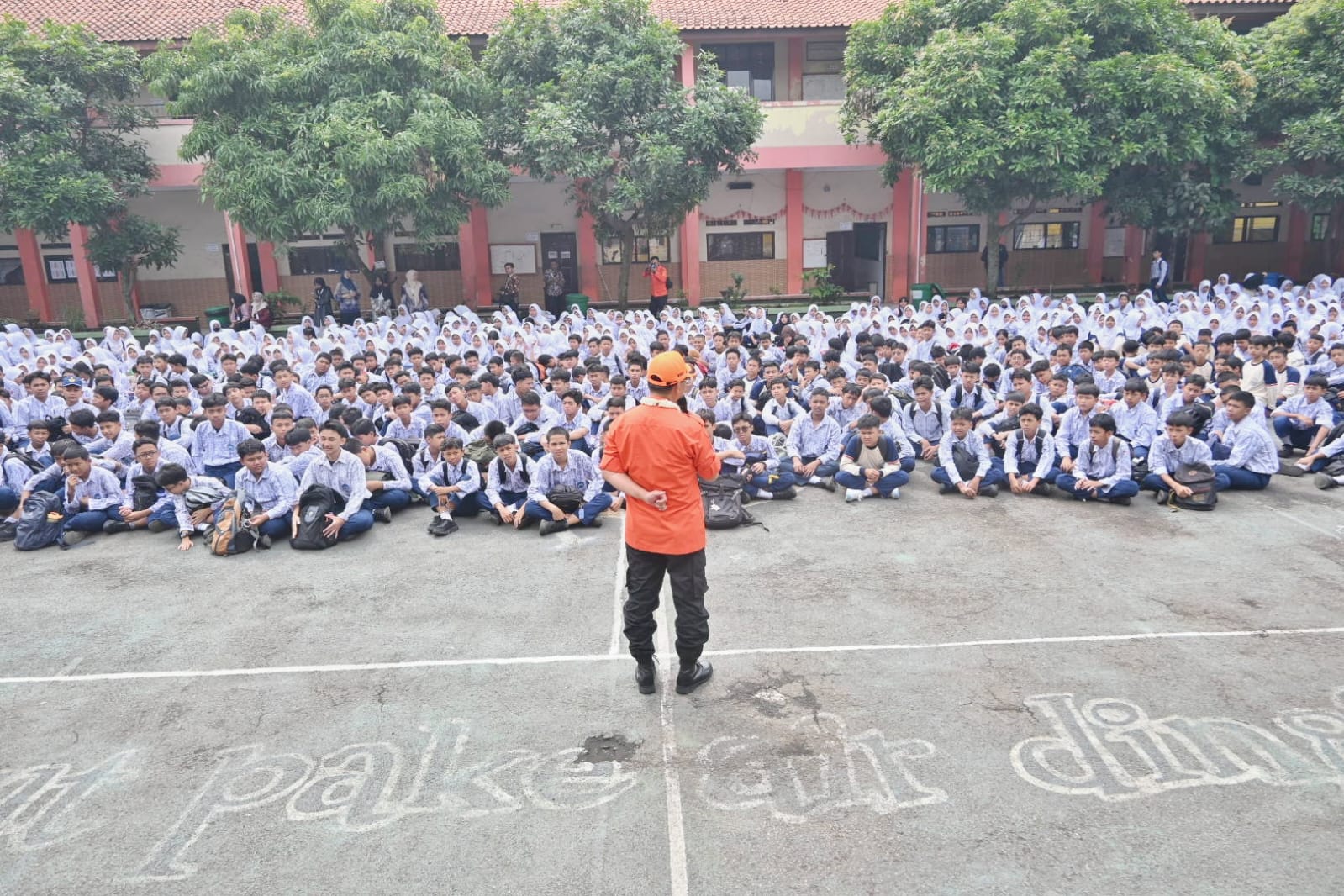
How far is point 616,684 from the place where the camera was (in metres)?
5.32

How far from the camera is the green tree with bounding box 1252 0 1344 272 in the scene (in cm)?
1712

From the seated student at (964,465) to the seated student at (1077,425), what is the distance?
583mm

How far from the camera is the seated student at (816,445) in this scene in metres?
9.21

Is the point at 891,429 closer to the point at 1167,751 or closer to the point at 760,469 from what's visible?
the point at 760,469

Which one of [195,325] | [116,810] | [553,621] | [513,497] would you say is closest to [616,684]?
[553,621]

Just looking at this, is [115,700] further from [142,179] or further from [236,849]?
[142,179]

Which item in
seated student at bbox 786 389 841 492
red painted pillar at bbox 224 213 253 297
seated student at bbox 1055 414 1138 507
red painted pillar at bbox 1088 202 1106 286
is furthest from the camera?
red painted pillar at bbox 1088 202 1106 286

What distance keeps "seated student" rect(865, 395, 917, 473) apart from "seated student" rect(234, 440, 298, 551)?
5090 mm

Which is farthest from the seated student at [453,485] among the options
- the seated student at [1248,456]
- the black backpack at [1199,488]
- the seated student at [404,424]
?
the seated student at [1248,456]

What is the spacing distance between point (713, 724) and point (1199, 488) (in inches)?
212

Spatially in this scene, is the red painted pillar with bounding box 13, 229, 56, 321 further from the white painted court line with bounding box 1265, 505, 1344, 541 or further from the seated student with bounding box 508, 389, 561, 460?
the white painted court line with bounding box 1265, 505, 1344, 541

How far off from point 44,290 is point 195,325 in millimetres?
3349

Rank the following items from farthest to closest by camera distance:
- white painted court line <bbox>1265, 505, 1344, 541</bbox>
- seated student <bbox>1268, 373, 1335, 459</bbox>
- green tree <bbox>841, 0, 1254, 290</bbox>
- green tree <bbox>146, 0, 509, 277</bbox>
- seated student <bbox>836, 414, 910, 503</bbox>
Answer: green tree <bbox>841, 0, 1254, 290</bbox>
green tree <bbox>146, 0, 509, 277</bbox>
seated student <bbox>1268, 373, 1335, 459</bbox>
seated student <bbox>836, 414, 910, 503</bbox>
white painted court line <bbox>1265, 505, 1344, 541</bbox>

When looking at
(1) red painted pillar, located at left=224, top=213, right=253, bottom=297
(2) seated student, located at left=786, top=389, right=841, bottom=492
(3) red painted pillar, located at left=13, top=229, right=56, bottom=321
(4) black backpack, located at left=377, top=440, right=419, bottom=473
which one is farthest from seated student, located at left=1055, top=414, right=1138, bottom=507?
(3) red painted pillar, located at left=13, top=229, right=56, bottom=321
